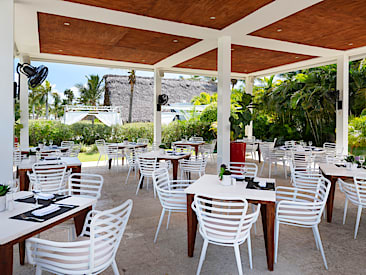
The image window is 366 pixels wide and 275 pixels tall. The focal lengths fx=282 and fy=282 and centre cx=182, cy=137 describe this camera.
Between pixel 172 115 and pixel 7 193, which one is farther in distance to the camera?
pixel 172 115

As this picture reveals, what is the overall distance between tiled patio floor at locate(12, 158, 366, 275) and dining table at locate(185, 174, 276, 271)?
0.22m

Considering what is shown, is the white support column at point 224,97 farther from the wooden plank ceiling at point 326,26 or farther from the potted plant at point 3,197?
the potted plant at point 3,197

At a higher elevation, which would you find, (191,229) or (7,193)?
(7,193)

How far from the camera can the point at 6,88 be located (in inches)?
182

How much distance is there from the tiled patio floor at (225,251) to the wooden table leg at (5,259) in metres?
1.11

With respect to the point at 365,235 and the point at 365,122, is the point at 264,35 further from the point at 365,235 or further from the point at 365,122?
the point at 365,122

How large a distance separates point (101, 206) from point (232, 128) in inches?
145

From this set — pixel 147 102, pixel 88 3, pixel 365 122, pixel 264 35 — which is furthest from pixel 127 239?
pixel 147 102

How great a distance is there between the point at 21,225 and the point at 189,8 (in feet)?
14.5

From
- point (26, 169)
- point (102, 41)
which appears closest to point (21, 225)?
point (26, 169)

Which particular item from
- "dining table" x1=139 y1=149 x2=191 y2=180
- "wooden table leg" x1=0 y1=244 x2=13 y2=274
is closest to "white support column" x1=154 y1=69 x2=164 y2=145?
"dining table" x1=139 y1=149 x2=191 y2=180

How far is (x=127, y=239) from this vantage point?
11.8ft

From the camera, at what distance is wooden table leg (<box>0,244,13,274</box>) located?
1794 millimetres

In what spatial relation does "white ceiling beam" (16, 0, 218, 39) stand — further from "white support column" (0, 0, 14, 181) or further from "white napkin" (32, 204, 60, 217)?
"white napkin" (32, 204, 60, 217)
